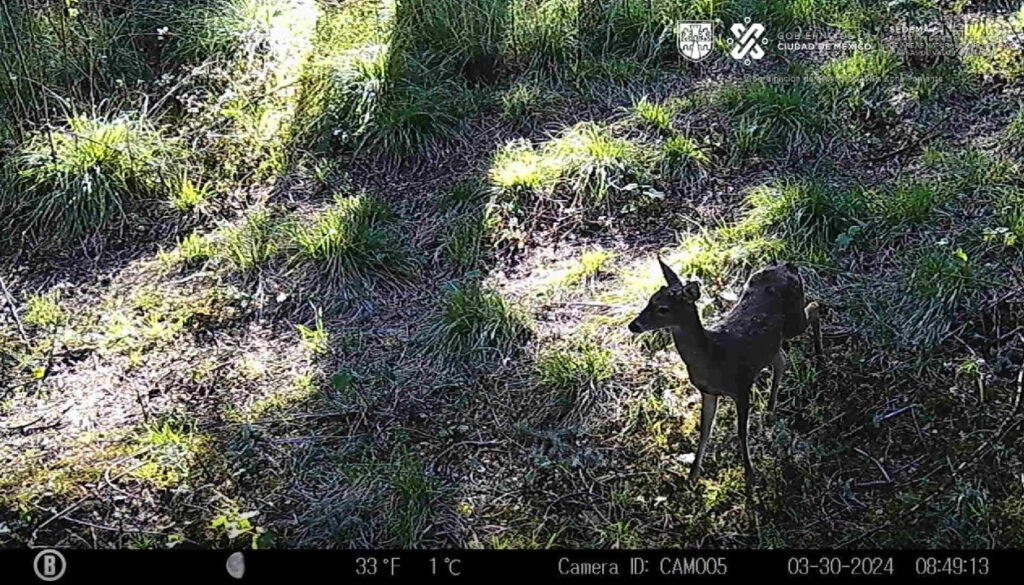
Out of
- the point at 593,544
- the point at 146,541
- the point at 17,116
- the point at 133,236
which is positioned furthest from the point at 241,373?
the point at 17,116

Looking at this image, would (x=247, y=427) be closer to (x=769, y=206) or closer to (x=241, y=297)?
(x=241, y=297)

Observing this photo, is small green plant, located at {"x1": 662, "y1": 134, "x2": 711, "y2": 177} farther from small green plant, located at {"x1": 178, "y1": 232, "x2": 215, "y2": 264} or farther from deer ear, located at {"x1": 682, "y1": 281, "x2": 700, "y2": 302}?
small green plant, located at {"x1": 178, "y1": 232, "x2": 215, "y2": 264}

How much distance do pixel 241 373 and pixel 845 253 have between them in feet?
8.01

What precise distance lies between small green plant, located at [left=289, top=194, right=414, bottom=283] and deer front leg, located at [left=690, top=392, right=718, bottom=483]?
1758 millimetres

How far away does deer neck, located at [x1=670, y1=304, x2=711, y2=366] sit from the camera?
290 cm

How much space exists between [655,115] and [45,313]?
9.56 ft

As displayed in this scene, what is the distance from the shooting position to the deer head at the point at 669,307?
9.33 ft

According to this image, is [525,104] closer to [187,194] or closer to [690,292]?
[187,194]

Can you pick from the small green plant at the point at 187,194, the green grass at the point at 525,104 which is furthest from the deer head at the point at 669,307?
the small green plant at the point at 187,194

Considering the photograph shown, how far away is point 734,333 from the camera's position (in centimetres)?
304

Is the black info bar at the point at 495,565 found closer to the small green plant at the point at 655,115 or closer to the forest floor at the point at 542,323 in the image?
the forest floor at the point at 542,323

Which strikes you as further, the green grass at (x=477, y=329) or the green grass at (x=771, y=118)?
the green grass at (x=771, y=118)

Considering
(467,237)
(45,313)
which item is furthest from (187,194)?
(467,237)

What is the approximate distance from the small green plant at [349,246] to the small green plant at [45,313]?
1.03 metres
